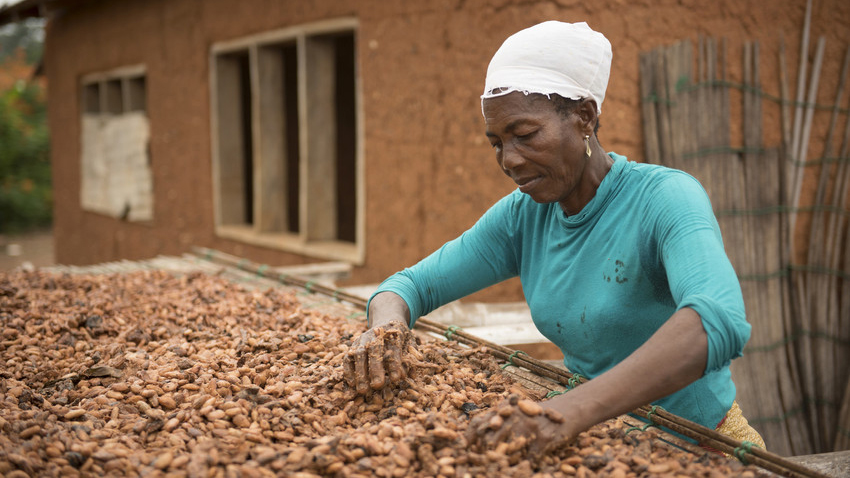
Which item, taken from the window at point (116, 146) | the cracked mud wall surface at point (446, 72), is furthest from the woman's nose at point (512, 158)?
the window at point (116, 146)

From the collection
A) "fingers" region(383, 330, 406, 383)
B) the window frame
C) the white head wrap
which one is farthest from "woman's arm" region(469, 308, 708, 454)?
the window frame

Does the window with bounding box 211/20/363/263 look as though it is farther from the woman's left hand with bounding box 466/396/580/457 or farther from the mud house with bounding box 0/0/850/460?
the woman's left hand with bounding box 466/396/580/457

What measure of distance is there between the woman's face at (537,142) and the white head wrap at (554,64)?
0.04 metres

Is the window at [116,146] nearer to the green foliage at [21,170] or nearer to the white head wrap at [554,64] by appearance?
the white head wrap at [554,64]

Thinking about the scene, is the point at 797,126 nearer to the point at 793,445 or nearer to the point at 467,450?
the point at 793,445

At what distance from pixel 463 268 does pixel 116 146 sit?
7.35m

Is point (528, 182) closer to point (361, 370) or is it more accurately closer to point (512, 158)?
point (512, 158)

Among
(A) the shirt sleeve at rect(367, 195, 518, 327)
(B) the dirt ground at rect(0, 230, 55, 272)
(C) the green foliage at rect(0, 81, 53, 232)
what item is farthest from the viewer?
(C) the green foliage at rect(0, 81, 53, 232)

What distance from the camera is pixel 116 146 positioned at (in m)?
8.41

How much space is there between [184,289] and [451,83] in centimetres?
197

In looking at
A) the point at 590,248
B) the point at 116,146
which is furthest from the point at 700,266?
the point at 116,146

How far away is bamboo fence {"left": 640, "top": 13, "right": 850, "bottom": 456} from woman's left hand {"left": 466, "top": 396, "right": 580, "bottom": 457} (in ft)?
8.77

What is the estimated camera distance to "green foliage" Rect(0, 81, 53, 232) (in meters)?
15.7

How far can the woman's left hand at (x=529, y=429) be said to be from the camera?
1.47 meters
